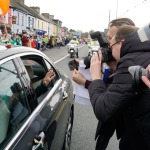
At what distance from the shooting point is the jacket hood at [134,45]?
162 cm

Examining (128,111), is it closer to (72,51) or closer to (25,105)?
(25,105)

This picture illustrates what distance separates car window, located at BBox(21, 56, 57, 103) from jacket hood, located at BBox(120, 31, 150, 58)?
1.10 metres

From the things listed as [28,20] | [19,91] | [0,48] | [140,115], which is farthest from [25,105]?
[28,20]

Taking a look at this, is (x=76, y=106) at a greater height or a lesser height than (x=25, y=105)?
lesser

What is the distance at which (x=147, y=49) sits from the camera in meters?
1.62

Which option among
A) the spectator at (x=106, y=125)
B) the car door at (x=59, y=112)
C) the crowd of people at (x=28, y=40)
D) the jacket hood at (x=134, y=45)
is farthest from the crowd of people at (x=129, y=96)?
the crowd of people at (x=28, y=40)

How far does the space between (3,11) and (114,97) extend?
13.5 ft

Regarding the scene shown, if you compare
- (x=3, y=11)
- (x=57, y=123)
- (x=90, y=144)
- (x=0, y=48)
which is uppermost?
(x=3, y=11)

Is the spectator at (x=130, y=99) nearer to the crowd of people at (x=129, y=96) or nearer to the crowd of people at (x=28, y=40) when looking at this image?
the crowd of people at (x=129, y=96)

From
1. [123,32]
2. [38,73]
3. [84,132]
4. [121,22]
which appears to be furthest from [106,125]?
[84,132]

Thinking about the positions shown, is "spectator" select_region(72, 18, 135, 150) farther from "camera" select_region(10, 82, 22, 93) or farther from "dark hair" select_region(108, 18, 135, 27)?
"camera" select_region(10, 82, 22, 93)

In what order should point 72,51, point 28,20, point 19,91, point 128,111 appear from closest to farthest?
point 128,111
point 19,91
point 72,51
point 28,20

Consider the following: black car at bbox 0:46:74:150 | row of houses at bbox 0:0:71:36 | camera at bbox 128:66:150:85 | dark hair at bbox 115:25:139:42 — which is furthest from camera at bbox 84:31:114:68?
row of houses at bbox 0:0:71:36

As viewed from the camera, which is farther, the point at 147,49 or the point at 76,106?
the point at 76,106
